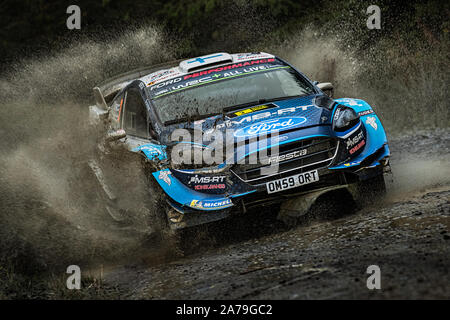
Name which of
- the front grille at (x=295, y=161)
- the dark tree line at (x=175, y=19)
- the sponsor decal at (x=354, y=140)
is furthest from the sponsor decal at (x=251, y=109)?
the dark tree line at (x=175, y=19)

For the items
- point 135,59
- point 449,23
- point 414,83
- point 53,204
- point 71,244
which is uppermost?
point 135,59

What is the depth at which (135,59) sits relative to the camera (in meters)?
14.4

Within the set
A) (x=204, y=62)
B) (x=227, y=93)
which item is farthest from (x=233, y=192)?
(x=204, y=62)

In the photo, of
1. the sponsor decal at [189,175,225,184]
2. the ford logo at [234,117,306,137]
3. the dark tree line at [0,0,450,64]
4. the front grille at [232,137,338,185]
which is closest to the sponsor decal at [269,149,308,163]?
the front grille at [232,137,338,185]

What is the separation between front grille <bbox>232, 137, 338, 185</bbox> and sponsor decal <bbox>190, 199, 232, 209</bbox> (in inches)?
11.6

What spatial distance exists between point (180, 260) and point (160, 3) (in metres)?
12.2

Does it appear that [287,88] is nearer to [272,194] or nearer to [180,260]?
[272,194]

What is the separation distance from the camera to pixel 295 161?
5.59 metres

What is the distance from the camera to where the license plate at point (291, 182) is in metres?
5.48

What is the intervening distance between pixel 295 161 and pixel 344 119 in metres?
0.81

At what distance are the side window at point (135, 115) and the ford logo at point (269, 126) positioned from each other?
1.41 m

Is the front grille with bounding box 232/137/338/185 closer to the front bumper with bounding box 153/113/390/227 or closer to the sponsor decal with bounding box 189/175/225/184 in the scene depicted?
the front bumper with bounding box 153/113/390/227

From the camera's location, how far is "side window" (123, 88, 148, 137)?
6811 mm

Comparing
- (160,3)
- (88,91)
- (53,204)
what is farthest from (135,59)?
(53,204)
